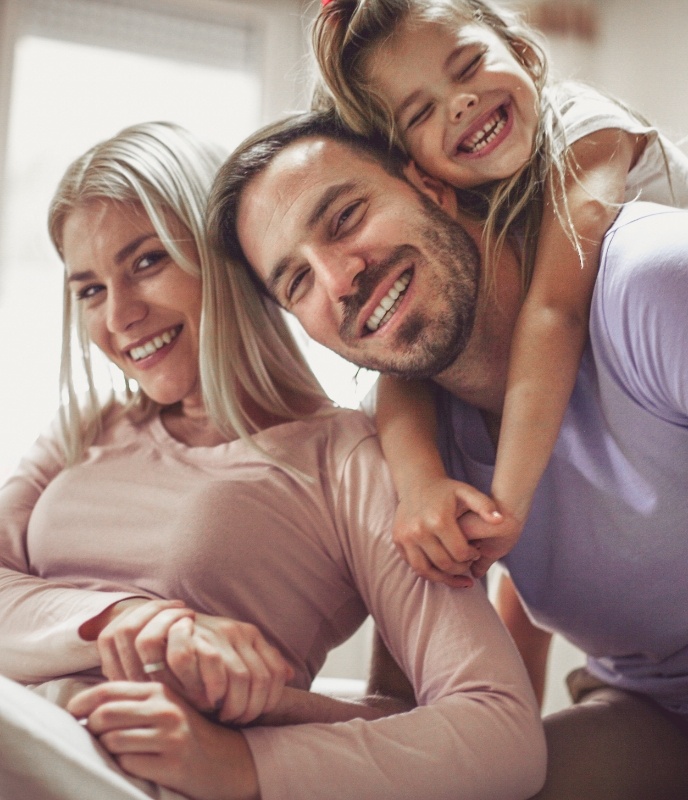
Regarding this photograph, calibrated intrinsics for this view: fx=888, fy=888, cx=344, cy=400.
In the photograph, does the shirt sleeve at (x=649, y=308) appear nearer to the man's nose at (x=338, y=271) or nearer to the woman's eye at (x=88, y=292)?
the man's nose at (x=338, y=271)

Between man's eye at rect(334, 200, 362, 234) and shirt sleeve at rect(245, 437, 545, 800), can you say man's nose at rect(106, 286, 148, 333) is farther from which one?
shirt sleeve at rect(245, 437, 545, 800)

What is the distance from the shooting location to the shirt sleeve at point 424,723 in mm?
950

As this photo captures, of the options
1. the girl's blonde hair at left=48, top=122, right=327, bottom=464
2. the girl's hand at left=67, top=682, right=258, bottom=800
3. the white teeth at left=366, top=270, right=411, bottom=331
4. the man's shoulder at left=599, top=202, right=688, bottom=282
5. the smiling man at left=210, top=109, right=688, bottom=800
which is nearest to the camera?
the girl's hand at left=67, top=682, right=258, bottom=800

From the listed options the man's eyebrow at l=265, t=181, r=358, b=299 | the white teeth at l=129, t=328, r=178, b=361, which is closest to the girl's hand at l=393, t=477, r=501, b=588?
the man's eyebrow at l=265, t=181, r=358, b=299

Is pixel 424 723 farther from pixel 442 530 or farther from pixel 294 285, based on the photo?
pixel 294 285

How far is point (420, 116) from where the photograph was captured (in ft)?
4.36

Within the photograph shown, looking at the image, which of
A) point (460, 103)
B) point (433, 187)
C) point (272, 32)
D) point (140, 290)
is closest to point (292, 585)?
point (140, 290)

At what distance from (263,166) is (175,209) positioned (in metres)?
0.17

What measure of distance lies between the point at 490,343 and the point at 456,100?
0.36 metres

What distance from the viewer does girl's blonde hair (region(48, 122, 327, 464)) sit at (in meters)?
1.36

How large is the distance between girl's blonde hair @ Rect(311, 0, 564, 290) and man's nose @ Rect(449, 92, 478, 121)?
0.09 metres

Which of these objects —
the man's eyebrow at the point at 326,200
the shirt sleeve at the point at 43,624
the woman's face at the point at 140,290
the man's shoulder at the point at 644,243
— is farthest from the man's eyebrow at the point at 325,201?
the shirt sleeve at the point at 43,624

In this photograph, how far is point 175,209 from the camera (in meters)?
1.40

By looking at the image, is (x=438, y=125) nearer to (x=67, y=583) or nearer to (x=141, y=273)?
(x=141, y=273)
